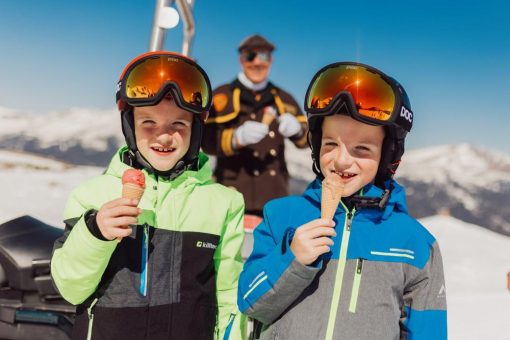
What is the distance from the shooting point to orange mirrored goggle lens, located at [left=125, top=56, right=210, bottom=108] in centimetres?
206

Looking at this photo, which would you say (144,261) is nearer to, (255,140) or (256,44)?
(255,140)

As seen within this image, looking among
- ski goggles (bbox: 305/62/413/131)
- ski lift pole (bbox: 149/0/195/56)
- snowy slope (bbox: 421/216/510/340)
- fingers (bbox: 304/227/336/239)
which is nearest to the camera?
fingers (bbox: 304/227/336/239)

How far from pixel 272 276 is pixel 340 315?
28 cm

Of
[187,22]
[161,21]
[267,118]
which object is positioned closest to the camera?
[161,21]

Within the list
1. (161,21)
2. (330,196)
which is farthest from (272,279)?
(161,21)

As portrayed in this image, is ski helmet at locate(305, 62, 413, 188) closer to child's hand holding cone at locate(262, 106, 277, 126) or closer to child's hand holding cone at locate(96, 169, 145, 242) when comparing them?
child's hand holding cone at locate(96, 169, 145, 242)

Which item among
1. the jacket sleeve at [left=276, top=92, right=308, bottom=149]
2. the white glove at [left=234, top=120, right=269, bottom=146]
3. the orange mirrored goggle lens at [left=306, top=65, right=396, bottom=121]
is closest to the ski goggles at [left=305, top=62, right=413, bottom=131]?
the orange mirrored goggle lens at [left=306, top=65, right=396, bottom=121]

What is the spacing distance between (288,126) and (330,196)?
280 cm

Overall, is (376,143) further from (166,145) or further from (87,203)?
(87,203)

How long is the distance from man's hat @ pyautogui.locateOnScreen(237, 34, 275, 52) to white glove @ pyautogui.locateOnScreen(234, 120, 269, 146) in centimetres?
96

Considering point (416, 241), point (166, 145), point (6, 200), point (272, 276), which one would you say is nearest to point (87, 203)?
point (166, 145)

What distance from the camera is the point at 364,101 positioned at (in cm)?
182

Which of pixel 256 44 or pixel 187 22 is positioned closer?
pixel 187 22

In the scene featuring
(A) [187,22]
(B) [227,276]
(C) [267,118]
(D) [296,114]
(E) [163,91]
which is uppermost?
(A) [187,22]
